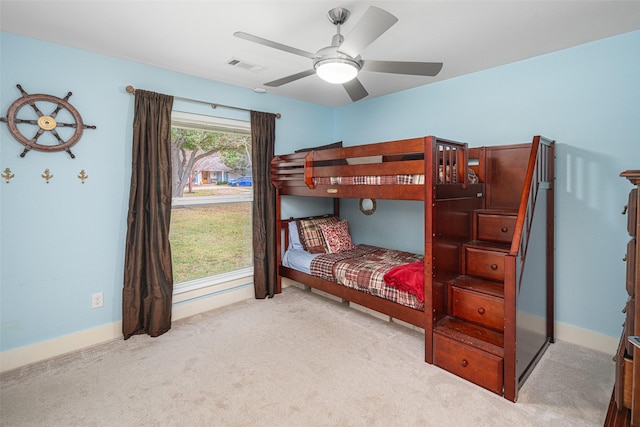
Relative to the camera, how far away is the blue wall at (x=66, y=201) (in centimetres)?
240

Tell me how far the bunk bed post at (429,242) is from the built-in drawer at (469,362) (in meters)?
0.06

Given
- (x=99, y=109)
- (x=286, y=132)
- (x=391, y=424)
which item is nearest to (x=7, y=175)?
(x=99, y=109)

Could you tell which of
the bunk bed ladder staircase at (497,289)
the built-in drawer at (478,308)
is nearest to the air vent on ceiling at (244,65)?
the bunk bed ladder staircase at (497,289)

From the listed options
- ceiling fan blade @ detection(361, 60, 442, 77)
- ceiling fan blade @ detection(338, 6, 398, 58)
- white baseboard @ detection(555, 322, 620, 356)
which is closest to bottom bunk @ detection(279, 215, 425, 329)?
white baseboard @ detection(555, 322, 620, 356)

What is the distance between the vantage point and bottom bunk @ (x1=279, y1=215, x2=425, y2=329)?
2.62 m

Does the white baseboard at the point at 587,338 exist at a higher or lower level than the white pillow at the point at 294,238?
lower

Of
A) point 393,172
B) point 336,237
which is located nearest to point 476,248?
point 393,172

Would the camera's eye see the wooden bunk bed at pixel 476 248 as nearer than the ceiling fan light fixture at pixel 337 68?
No

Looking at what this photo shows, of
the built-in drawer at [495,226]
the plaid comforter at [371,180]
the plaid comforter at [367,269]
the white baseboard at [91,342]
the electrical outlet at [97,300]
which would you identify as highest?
the plaid comforter at [371,180]

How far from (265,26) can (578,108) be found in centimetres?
255

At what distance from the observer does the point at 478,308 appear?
7.75 feet

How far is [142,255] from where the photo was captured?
2.90 meters

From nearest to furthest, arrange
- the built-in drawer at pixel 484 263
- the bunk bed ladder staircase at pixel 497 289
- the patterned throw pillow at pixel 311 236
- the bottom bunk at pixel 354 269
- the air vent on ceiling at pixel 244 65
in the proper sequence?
the bunk bed ladder staircase at pixel 497 289
the built-in drawer at pixel 484 263
the bottom bunk at pixel 354 269
the air vent on ceiling at pixel 244 65
the patterned throw pillow at pixel 311 236

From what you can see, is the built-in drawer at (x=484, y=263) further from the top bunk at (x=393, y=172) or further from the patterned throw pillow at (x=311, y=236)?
the patterned throw pillow at (x=311, y=236)
